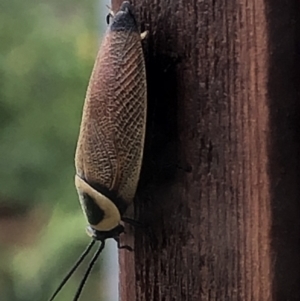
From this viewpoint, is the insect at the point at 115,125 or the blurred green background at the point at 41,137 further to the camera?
the blurred green background at the point at 41,137

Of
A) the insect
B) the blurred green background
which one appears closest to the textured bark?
the insect

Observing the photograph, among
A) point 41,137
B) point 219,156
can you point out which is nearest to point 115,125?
point 219,156

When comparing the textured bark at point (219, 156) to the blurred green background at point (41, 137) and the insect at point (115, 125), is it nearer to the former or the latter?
the insect at point (115, 125)

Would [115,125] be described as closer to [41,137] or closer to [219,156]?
[219,156]

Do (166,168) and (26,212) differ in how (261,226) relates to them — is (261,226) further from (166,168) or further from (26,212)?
(26,212)

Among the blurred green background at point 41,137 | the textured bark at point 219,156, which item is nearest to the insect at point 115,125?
the textured bark at point 219,156

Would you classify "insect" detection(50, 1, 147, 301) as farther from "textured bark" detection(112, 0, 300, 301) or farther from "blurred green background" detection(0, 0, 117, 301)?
"blurred green background" detection(0, 0, 117, 301)

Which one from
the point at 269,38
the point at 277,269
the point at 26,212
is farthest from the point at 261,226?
the point at 26,212
